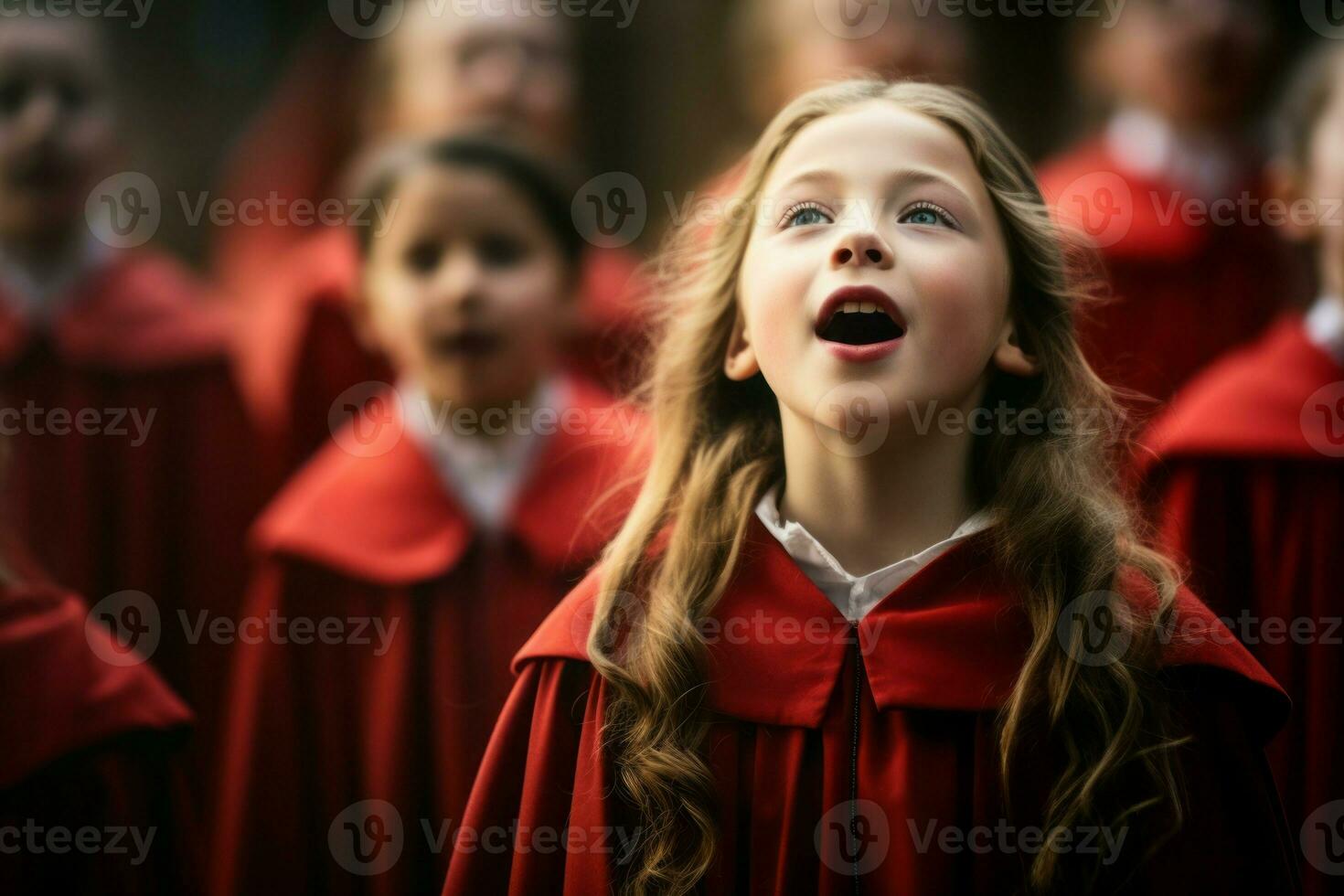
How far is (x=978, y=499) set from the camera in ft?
5.88

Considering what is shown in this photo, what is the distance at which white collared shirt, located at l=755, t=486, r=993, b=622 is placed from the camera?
66.7 inches

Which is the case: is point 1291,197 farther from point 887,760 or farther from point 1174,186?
point 887,760

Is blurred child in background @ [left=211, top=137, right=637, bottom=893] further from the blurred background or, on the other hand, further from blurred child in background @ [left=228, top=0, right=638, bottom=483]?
the blurred background

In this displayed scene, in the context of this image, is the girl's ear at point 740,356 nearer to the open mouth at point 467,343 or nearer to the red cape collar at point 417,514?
the red cape collar at point 417,514

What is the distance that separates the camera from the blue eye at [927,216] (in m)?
1.70

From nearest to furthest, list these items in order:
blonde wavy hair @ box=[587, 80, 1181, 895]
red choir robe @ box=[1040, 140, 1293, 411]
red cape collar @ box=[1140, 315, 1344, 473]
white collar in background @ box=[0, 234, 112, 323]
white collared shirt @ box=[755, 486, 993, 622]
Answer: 1. blonde wavy hair @ box=[587, 80, 1181, 895]
2. white collared shirt @ box=[755, 486, 993, 622]
3. red cape collar @ box=[1140, 315, 1344, 473]
4. red choir robe @ box=[1040, 140, 1293, 411]
5. white collar in background @ box=[0, 234, 112, 323]

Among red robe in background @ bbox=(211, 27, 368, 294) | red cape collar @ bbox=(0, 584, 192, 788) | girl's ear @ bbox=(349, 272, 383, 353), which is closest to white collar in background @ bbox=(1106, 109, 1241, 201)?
girl's ear @ bbox=(349, 272, 383, 353)

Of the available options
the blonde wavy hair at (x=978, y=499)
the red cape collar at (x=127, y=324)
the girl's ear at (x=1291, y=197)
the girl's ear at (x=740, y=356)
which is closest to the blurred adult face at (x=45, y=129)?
the red cape collar at (x=127, y=324)

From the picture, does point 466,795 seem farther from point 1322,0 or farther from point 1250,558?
point 1322,0

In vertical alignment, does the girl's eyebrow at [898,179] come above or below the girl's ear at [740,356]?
above

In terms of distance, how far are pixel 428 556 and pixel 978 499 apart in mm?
1080

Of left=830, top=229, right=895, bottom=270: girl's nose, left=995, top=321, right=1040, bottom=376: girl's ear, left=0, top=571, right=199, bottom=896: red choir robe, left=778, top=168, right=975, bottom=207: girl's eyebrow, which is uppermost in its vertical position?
left=778, top=168, right=975, bottom=207: girl's eyebrow

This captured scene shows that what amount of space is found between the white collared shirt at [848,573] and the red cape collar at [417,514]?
0.69 metres

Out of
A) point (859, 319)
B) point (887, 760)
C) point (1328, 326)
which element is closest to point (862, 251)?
point (859, 319)
